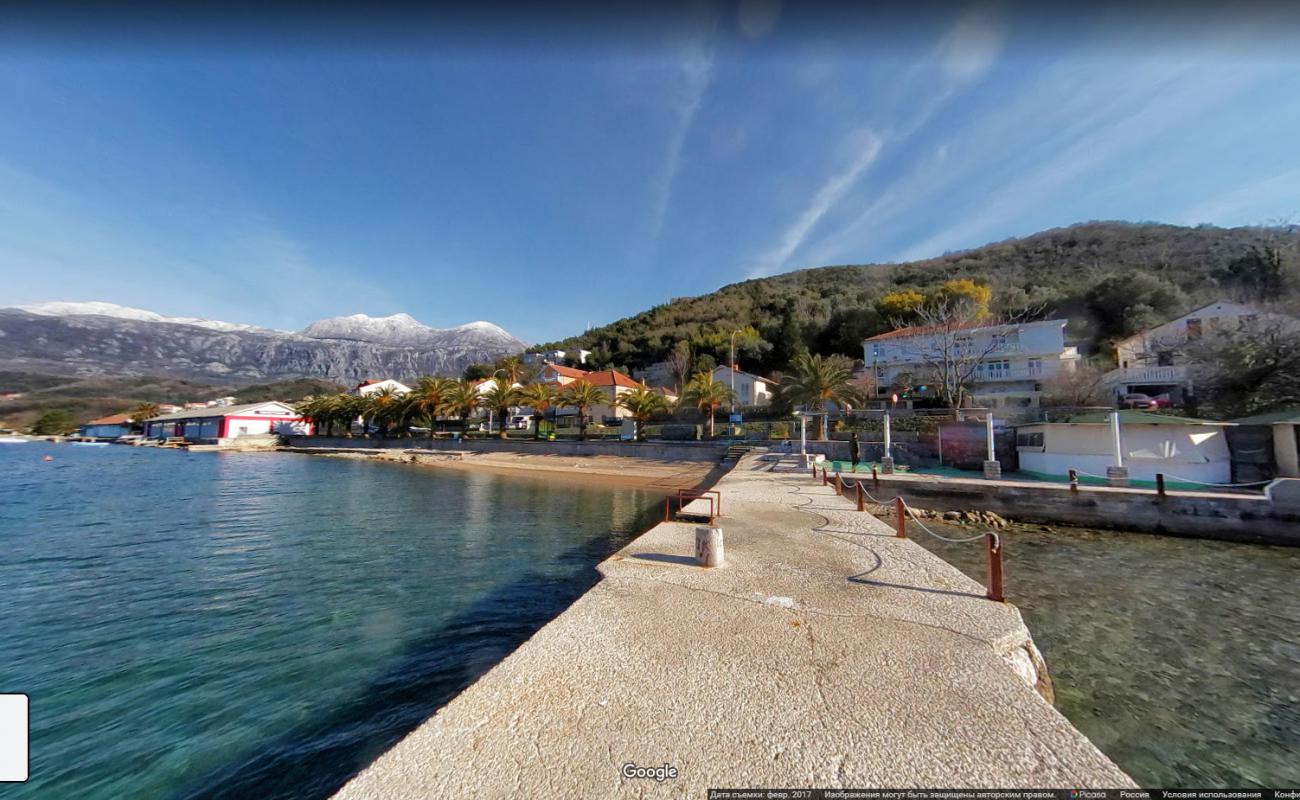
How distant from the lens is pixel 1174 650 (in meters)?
6.10

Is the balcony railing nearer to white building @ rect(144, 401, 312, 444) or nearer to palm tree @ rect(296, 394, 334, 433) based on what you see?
palm tree @ rect(296, 394, 334, 433)

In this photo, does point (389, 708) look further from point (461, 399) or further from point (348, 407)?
point (348, 407)

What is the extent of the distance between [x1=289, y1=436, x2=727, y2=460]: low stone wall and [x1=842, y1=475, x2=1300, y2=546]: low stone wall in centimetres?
1512

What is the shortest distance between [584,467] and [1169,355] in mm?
39082

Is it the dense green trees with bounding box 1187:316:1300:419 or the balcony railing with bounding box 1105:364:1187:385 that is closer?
the dense green trees with bounding box 1187:316:1300:419

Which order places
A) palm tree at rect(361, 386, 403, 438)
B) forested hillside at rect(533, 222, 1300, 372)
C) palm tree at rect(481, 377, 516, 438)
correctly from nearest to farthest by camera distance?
forested hillside at rect(533, 222, 1300, 372)
palm tree at rect(481, 377, 516, 438)
palm tree at rect(361, 386, 403, 438)

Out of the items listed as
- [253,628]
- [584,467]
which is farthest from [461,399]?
[253,628]

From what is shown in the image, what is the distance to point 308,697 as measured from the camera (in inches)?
205

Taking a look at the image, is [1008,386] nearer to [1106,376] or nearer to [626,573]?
[1106,376]

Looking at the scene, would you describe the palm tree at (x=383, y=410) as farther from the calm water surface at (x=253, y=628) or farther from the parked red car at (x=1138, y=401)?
the parked red car at (x=1138, y=401)

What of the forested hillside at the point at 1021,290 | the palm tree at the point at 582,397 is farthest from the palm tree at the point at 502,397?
the forested hillside at the point at 1021,290

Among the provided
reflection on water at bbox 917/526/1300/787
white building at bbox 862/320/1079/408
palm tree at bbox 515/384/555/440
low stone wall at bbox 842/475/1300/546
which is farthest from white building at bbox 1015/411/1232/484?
palm tree at bbox 515/384/555/440

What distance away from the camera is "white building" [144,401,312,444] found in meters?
63.1
